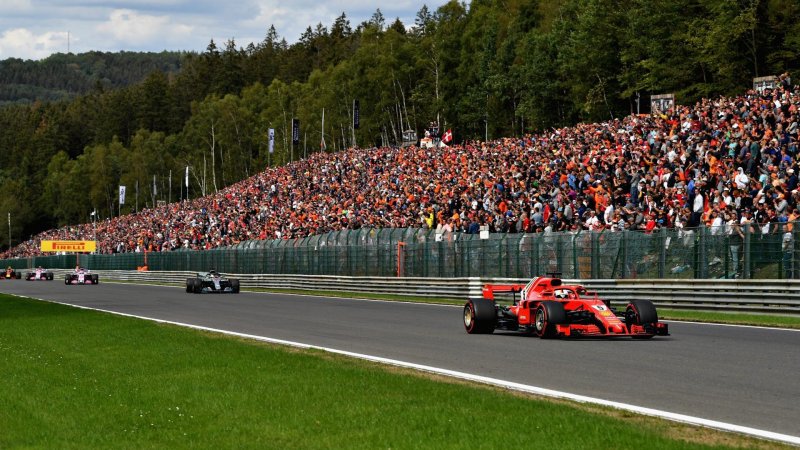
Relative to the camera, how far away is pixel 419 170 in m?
47.5

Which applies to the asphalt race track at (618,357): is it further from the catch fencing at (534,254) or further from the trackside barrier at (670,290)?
the catch fencing at (534,254)

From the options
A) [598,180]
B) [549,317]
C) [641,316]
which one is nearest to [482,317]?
[549,317]

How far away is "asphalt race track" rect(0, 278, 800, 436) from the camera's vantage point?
10.4m

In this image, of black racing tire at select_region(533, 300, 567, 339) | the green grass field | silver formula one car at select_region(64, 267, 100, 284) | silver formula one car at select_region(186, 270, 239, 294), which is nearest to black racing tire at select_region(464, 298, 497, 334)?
black racing tire at select_region(533, 300, 567, 339)

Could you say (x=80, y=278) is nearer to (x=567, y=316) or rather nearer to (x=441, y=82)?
(x=441, y=82)

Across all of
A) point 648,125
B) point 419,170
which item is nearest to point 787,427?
point 648,125

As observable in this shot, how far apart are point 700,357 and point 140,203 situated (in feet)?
497

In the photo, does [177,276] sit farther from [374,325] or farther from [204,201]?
[374,325]

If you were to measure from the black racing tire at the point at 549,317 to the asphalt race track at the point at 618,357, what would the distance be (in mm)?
233

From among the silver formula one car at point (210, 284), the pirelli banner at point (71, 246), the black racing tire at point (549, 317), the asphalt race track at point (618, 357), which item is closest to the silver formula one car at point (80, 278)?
the silver formula one car at point (210, 284)

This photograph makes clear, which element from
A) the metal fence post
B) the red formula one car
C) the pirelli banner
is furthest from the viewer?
the pirelli banner

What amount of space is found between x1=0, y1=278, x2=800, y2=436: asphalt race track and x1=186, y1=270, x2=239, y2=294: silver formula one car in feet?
62.1

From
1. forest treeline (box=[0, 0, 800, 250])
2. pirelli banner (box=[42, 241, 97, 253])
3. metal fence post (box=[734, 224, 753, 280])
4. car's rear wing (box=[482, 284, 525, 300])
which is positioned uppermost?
forest treeline (box=[0, 0, 800, 250])

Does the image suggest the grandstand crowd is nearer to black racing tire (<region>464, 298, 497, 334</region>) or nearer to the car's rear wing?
the car's rear wing
